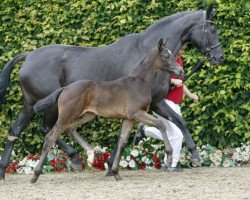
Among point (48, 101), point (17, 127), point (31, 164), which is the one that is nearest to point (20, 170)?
point (31, 164)

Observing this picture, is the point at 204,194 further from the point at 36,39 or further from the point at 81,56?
the point at 36,39

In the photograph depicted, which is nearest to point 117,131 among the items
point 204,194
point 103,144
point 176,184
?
point 103,144

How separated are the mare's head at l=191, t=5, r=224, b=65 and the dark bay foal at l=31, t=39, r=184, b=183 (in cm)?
81

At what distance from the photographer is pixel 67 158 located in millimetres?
10617

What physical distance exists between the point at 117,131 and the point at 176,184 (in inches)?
104

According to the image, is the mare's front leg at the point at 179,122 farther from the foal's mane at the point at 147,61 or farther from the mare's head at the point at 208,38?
the mare's head at the point at 208,38

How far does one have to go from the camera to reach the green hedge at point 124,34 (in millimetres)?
10273

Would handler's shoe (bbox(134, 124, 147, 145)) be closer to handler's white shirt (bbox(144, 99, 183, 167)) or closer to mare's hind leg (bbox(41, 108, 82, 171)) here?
handler's white shirt (bbox(144, 99, 183, 167))

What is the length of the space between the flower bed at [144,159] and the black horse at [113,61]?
0.75 meters

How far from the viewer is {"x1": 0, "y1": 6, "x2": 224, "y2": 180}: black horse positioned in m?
9.24

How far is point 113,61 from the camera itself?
9.34m

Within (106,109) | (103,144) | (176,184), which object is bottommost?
(103,144)

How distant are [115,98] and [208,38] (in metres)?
1.56

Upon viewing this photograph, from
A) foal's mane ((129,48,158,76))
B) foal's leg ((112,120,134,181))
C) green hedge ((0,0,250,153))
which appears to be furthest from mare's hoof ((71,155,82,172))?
foal's mane ((129,48,158,76))
